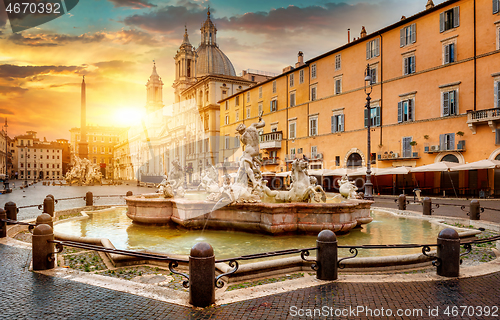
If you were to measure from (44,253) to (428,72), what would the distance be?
30.6 metres

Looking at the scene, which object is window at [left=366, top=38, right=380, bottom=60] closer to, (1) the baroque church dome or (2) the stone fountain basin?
(2) the stone fountain basin

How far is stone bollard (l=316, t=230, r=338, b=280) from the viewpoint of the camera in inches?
204

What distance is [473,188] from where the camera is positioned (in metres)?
24.6

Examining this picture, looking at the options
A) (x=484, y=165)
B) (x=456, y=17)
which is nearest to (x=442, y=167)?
(x=484, y=165)

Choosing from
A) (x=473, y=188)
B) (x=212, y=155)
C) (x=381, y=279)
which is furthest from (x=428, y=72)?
(x=212, y=155)

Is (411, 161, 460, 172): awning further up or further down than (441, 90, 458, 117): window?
further down

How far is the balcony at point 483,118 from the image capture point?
2253 cm

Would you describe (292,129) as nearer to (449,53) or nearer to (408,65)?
(408,65)

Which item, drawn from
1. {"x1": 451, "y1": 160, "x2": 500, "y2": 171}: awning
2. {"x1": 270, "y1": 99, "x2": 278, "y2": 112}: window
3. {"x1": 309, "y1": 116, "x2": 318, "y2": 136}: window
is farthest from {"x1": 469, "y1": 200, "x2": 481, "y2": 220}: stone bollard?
{"x1": 270, "y1": 99, "x2": 278, "y2": 112}: window

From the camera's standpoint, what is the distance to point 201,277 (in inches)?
169

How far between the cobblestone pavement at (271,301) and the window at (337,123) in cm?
3110

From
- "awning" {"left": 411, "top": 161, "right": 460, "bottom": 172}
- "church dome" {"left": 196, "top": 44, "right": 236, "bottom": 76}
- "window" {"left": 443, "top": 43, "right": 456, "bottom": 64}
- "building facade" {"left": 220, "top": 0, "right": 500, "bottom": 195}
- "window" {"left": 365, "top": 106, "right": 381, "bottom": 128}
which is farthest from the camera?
"church dome" {"left": 196, "top": 44, "right": 236, "bottom": 76}

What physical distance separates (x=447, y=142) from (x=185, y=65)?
65541 millimetres

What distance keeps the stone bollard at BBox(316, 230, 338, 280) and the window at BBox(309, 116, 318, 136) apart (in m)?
34.6
